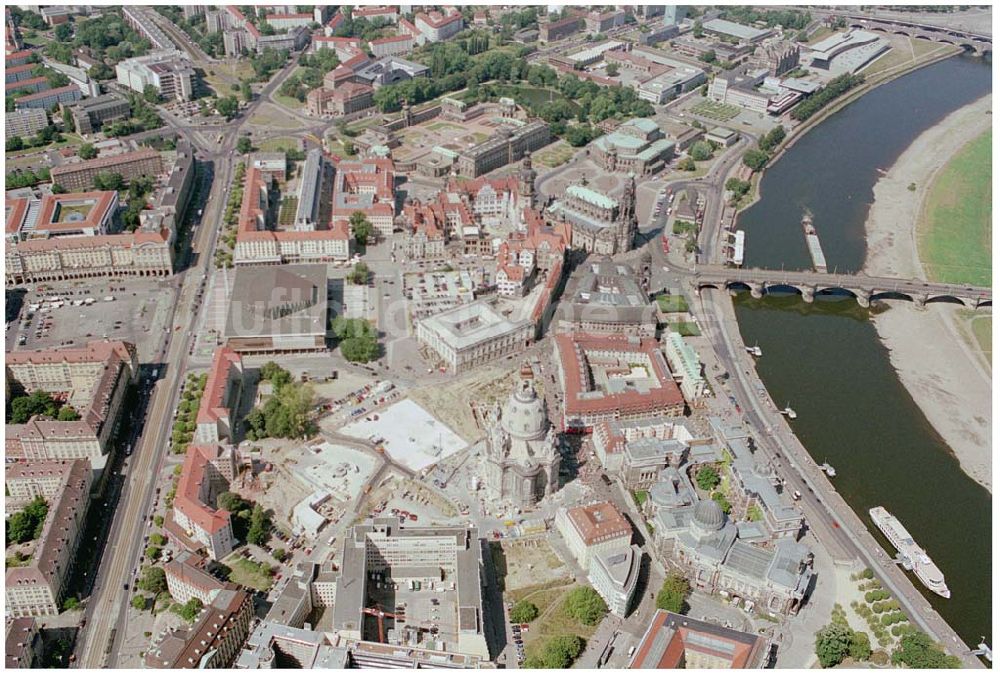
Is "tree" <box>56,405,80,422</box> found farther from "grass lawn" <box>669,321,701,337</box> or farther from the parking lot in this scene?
"grass lawn" <box>669,321,701,337</box>

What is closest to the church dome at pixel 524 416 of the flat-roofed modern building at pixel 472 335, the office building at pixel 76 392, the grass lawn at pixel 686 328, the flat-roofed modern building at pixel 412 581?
the flat-roofed modern building at pixel 412 581

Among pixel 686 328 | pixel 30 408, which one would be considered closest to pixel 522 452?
pixel 686 328

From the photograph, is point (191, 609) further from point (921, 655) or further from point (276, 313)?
point (921, 655)

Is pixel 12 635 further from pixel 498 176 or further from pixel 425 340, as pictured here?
pixel 498 176

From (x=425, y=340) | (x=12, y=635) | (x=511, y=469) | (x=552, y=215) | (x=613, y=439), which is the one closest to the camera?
(x=12, y=635)

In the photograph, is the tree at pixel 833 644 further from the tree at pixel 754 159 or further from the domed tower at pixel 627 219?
the tree at pixel 754 159

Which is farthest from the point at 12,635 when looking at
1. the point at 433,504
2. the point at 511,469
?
the point at 511,469

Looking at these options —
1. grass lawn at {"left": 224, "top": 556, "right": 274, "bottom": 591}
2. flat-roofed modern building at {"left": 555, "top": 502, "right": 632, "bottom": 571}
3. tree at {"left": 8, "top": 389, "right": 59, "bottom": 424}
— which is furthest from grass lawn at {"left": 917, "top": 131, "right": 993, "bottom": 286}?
tree at {"left": 8, "top": 389, "right": 59, "bottom": 424}
